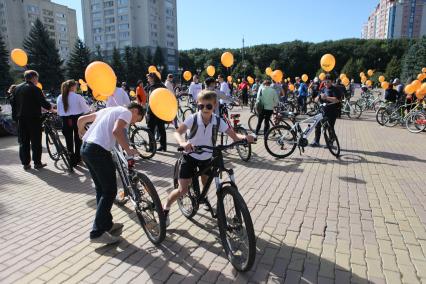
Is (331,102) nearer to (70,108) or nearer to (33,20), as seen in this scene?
(70,108)

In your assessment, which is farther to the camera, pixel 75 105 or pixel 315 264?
pixel 75 105

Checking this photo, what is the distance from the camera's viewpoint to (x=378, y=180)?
6320mm

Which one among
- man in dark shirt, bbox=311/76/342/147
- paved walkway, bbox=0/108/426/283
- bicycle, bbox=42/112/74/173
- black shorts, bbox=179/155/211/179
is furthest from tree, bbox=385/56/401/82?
Result: black shorts, bbox=179/155/211/179

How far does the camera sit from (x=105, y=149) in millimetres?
3488

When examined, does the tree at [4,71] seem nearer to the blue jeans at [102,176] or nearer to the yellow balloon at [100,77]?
the yellow balloon at [100,77]

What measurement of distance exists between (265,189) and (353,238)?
1984 millimetres

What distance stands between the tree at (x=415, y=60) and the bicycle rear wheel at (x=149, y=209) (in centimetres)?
5979

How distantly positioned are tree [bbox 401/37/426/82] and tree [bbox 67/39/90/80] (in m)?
52.2

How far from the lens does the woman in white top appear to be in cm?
A: 671

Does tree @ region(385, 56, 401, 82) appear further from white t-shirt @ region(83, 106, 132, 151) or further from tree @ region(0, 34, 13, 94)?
white t-shirt @ region(83, 106, 132, 151)

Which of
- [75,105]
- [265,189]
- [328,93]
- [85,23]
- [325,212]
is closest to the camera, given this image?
[325,212]

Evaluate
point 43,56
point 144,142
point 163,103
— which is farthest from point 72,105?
point 43,56

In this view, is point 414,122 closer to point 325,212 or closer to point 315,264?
point 325,212

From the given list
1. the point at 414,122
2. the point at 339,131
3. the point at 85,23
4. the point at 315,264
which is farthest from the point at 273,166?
the point at 85,23
